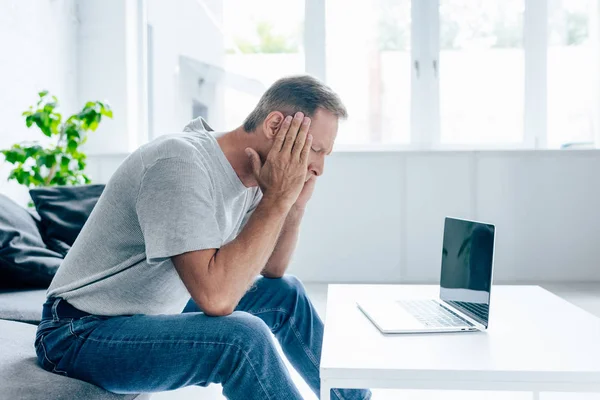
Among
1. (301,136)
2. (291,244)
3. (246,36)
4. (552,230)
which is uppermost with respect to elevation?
(246,36)

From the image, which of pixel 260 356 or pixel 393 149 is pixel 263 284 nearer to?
pixel 260 356

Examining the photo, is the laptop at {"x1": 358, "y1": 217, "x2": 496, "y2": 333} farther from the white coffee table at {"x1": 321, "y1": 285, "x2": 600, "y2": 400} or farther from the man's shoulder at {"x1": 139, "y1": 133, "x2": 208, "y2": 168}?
the man's shoulder at {"x1": 139, "y1": 133, "x2": 208, "y2": 168}

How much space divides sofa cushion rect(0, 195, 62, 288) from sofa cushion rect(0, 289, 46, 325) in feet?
0.31

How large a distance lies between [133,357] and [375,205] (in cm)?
317

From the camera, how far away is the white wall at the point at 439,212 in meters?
4.20

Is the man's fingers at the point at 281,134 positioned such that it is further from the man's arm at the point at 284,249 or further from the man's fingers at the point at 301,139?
the man's arm at the point at 284,249

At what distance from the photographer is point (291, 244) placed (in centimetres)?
176

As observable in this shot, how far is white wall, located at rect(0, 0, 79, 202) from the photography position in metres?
3.39

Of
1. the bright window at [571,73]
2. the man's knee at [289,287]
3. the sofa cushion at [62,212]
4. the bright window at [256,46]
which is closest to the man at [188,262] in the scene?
the man's knee at [289,287]

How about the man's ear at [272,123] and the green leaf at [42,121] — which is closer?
the man's ear at [272,123]

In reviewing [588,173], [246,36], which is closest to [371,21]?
[246,36]

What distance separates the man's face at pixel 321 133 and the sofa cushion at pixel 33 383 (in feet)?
2.15

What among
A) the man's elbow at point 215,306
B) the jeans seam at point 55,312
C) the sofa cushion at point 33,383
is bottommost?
the sofa cushion at point 33,383

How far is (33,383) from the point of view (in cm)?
123
